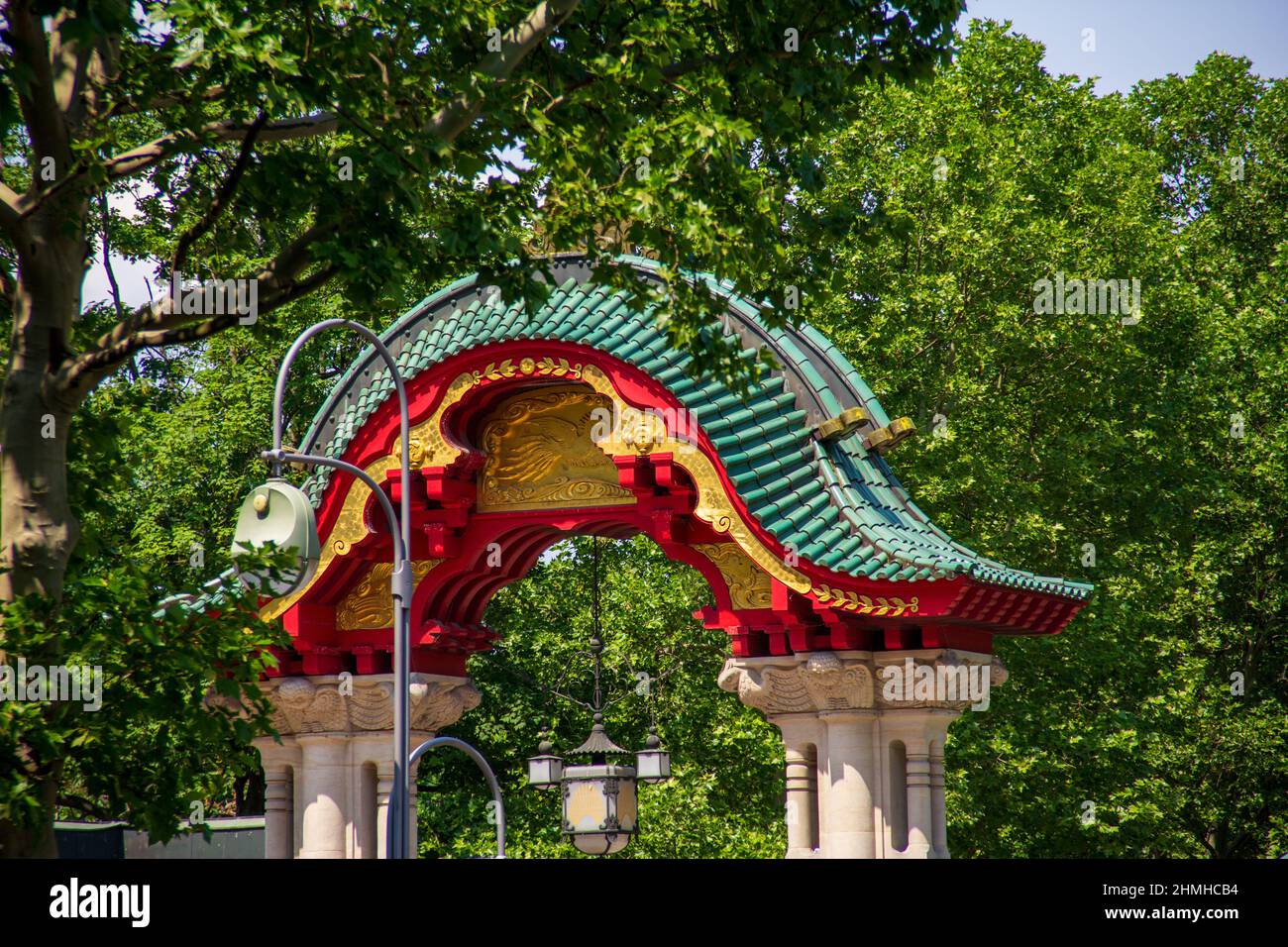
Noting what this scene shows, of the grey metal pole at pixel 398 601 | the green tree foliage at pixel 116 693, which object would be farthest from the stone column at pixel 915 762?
the green tree foliage at pixel 116 693

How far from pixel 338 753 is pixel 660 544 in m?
3.89

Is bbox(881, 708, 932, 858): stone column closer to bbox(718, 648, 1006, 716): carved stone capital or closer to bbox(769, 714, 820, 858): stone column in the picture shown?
bbox(718, 648, 1006, 716): carved stone capital

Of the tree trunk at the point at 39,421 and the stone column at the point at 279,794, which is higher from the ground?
the tree trunk at the point at 39,421

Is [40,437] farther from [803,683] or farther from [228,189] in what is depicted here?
[803,683]

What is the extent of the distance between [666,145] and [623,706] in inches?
688

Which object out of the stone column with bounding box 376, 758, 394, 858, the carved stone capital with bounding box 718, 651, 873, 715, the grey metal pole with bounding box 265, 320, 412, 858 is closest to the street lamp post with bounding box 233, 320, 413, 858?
the grey metal pole with bounding box 265, 320, 412, 858

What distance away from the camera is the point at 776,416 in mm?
15336

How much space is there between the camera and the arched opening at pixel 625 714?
23.3 meters
